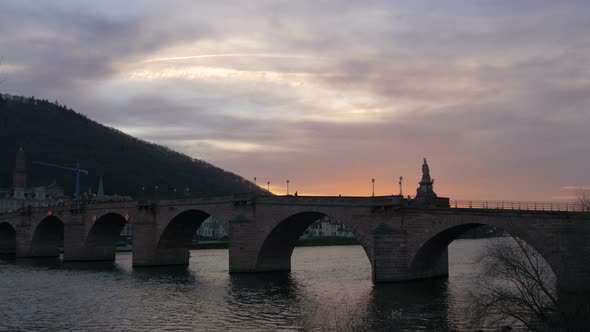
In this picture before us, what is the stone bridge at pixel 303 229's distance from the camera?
4434cm

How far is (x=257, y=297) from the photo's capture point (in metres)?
51.3

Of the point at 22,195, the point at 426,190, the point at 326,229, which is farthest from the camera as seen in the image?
the point at 326,229

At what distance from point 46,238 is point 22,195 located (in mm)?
Result: 79057

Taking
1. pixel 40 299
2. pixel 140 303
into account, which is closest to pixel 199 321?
pixel 140 303

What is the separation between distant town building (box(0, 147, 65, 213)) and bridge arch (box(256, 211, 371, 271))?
12274 centimetres

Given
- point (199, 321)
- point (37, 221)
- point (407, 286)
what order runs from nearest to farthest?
point (199, 321)
point (407, 286)
point (37, 221)

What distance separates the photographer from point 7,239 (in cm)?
12650

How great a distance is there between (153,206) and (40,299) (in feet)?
102

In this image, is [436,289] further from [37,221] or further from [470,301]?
[37,221]

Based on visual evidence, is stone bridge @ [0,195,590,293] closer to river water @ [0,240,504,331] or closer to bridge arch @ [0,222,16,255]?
river water @ [0,240,504,331]

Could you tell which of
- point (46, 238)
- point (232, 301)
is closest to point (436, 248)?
point (232, 301)

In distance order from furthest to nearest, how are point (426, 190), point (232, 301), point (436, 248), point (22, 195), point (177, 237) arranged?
point (22, 195), point (177, 237), point (426, 190), point (436, 248), point (232, 301)

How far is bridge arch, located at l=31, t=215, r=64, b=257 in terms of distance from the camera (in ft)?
356

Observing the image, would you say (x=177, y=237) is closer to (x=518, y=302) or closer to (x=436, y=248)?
(x=436, y=248)
